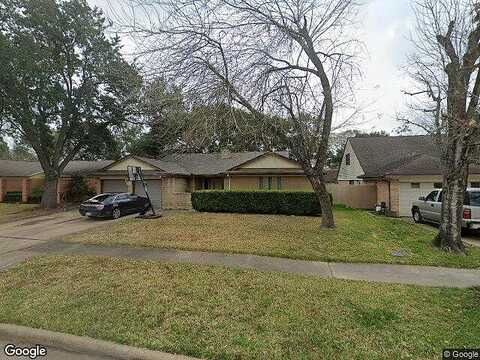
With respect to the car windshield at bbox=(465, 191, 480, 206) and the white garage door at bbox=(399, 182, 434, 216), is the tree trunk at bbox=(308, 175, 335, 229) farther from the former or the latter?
the white garage door at bbox=(399, 182, 434, 216)

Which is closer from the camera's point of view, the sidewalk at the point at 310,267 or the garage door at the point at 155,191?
the sidewalk at the point at 310,267

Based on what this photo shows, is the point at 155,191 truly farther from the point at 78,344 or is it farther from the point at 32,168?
Answer: the point at 78,344

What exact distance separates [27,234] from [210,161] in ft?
48.6

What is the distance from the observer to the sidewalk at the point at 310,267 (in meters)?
5.94

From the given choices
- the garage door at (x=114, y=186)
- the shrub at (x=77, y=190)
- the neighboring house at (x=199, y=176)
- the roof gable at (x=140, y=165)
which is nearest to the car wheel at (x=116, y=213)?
the neighboring house at (x=199, y=176)

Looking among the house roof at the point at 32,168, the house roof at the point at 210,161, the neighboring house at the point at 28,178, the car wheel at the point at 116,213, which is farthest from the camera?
the house roof at the point at 32,168

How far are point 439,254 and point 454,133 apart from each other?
10.8 feet

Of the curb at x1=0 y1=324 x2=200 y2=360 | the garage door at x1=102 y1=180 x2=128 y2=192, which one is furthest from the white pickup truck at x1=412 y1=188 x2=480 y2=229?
the garage door at x1=102 y1=180 x2=128 y2=192

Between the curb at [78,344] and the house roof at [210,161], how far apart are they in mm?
17536

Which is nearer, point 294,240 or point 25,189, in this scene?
point 294,240

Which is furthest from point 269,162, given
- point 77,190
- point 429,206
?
point 77,190

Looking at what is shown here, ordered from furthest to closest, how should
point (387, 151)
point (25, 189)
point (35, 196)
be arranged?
point (25, 189) < point (35, 196) < point (387, 151)

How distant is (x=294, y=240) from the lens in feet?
30.2

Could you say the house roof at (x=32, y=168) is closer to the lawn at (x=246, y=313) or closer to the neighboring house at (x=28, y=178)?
the neighboring house at (x=28, y=178)
